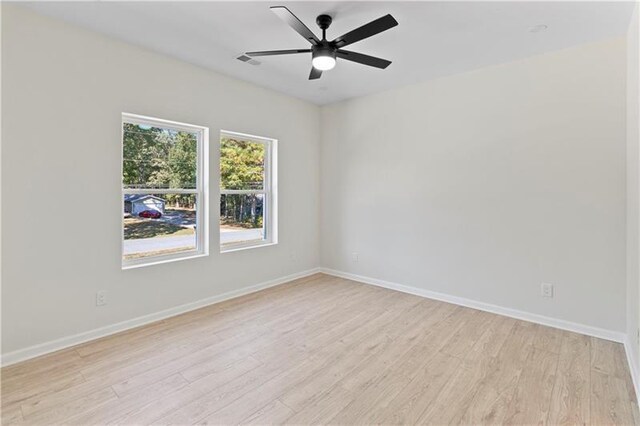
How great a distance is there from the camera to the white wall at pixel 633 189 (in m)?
2.21

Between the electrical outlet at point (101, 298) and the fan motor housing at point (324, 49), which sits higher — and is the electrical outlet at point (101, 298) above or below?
below

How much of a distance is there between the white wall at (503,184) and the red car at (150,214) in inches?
106

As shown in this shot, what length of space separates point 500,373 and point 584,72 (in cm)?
286

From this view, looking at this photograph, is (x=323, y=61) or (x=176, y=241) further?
(x=176, y=241)

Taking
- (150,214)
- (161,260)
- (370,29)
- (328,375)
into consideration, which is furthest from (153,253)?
(370,29)

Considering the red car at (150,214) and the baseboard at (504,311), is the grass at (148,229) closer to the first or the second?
the red car at (150,214)

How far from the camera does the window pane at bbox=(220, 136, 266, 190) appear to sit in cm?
400

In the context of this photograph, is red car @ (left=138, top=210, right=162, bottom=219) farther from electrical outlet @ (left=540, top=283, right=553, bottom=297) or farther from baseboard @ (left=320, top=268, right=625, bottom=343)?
electrical outlet @ (left=540, top=283, right=553, bottom=297)

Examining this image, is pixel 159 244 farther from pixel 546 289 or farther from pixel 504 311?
pixel 546 289

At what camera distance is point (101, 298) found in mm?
2898

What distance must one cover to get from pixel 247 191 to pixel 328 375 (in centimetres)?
272

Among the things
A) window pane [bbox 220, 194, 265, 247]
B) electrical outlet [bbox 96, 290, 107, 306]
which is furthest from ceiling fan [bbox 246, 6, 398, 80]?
electrical outlet [bbox 96, 290, 107, 306]

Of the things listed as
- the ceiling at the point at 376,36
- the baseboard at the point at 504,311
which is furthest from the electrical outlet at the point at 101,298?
the baseboard at the point at 504,311

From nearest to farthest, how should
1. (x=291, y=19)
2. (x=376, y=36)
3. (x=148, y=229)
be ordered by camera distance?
1. (x=291, y=19)
2. (x=376, y=36)
3. (x=148, y=229)
